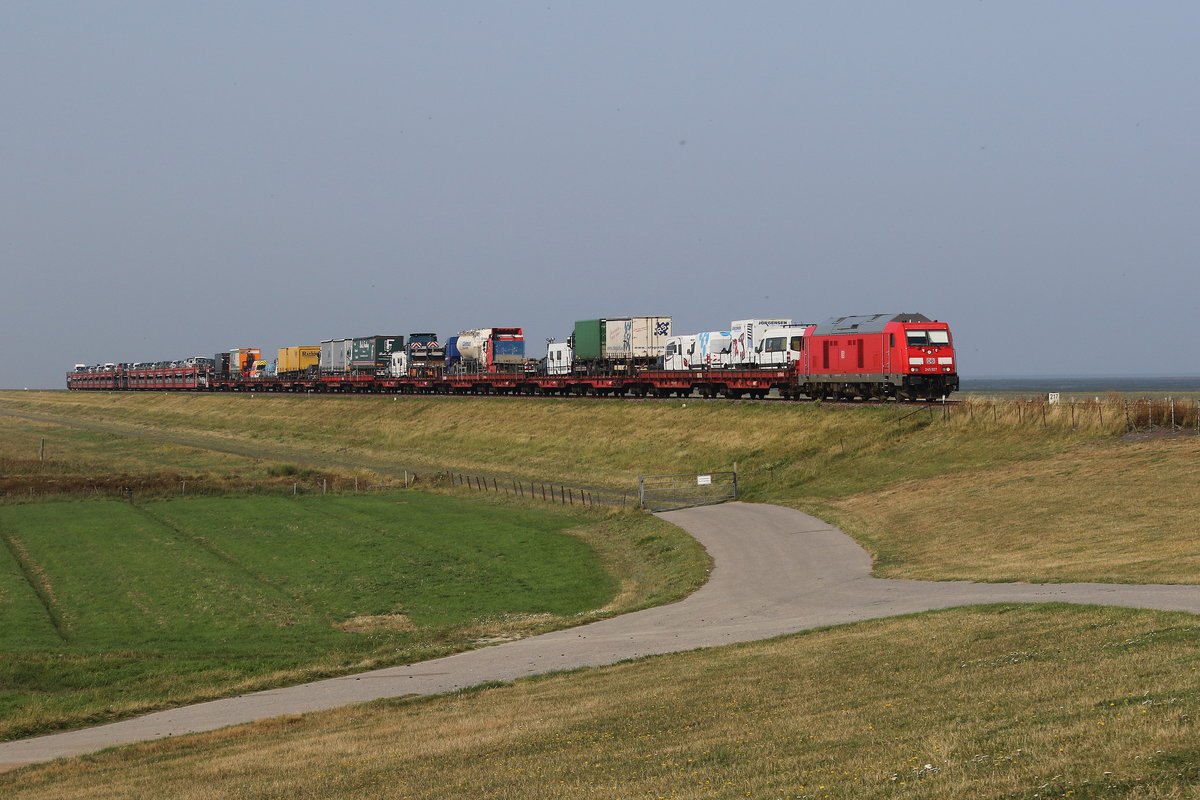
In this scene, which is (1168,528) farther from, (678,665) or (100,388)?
(100,388)

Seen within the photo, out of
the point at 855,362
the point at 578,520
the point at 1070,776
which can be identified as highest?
the point at 855,362

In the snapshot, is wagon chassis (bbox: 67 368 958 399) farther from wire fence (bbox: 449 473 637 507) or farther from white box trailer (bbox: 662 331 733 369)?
wire fence (bbox: 449 473 637 507)

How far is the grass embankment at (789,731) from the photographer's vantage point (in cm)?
1008

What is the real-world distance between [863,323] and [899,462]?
11.3m

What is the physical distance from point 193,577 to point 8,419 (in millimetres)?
119251

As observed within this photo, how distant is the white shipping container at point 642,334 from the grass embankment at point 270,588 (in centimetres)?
3166

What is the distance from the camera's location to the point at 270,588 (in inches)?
1366

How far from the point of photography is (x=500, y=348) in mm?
100562

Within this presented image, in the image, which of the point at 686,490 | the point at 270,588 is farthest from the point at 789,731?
the point at 686,490

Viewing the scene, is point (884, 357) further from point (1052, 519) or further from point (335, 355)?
point (335, 355)

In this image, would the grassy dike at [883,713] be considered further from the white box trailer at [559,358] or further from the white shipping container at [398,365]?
the white shipping container at [398,365]

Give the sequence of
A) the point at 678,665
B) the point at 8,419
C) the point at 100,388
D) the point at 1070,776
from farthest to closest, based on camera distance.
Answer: the point at 100,388
the point at 8,419
the point at 678,665
the point at 1070,776

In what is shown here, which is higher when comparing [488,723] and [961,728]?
[961,728]

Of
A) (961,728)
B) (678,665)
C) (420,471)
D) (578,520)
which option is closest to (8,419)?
(420,471)
